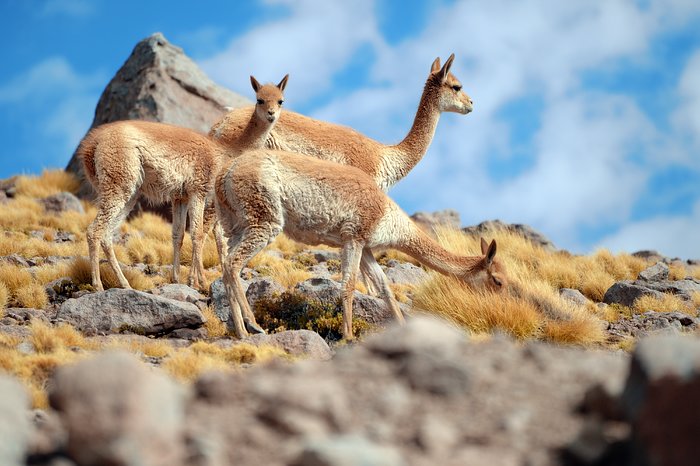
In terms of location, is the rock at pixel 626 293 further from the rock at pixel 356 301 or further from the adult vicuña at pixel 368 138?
the rock at pixel 356 301

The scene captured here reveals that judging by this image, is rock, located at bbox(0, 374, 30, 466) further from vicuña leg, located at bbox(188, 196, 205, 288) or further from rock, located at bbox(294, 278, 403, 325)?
vicuña leg, located at bbox(188, 196, 205, 288)

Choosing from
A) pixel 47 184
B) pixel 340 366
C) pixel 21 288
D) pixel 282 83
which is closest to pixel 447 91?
pixel 282 83

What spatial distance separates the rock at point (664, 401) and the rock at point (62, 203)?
1705 centimetres

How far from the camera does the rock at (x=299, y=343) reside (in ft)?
29.4

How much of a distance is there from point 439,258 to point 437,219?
32.2 ft

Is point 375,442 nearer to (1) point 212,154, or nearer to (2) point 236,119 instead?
(1) point 212,154

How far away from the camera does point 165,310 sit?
10.2m

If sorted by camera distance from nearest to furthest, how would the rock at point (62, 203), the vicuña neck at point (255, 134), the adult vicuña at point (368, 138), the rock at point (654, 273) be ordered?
the adult vicuña at point (368, 138) < the vicuña neck at point (255, 134) < the rock at point (654, 273) < the rock at point (62, 203)

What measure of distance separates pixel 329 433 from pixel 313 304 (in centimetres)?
674

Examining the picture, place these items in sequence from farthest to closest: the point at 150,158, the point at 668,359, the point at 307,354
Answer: the point at 150,158 < the point at 307,354 < the point at 668,359

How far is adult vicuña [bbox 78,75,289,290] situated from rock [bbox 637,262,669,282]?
6897 mm

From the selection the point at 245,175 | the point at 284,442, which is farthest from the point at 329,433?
the point at 245,175

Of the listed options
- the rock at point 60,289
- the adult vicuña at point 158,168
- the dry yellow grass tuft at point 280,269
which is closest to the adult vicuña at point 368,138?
the adult vicuña at point 158,168

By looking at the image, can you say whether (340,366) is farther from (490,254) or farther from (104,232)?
(104,232)
